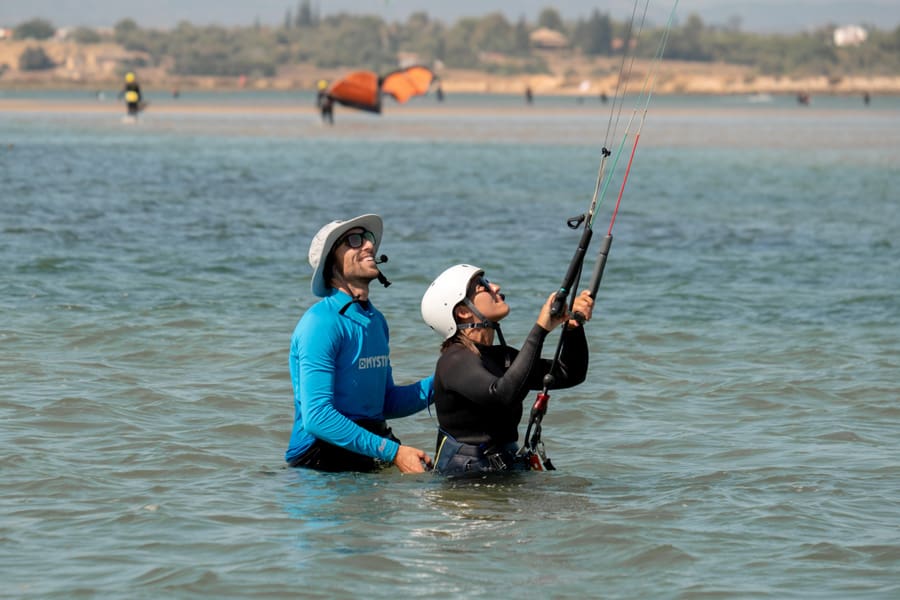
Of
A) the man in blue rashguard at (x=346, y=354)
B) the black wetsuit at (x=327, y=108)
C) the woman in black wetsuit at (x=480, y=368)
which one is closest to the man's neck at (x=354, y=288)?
the man in blue rashguard at (x=346, y=354)

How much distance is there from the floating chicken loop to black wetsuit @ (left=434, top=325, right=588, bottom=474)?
50968 mm

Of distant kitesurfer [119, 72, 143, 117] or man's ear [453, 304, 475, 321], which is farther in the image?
distant kitesurfer [119, 72, 143, 117]

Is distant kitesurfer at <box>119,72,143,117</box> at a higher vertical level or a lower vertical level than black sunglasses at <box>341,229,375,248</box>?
lower

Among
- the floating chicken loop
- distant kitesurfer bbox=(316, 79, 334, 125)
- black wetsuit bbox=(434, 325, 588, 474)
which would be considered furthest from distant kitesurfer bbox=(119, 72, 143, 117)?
black wetsuit bbox=(434, 325, 588, 474)

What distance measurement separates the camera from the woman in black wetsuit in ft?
24.2

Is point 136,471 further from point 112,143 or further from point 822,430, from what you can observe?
point 112,143

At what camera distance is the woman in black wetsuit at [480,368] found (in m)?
7.36

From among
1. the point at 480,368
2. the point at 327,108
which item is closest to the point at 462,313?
the point at 480,368

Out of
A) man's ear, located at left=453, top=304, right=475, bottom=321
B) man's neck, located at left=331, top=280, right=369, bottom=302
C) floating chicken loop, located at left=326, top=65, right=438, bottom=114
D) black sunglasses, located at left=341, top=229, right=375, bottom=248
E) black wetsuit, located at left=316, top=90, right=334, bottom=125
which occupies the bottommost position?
black wetsuit, located at left=316, top=90, right=334, bottom=125

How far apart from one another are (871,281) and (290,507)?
12.5 m

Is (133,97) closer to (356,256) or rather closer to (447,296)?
(356,256)

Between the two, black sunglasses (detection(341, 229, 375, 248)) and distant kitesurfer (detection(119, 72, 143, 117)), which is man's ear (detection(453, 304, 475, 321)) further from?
distant kitesurfer (detection(119, 72, 143, 117))

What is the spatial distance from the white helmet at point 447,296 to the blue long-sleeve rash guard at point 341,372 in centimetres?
48

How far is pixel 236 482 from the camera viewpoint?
28.6 feet
